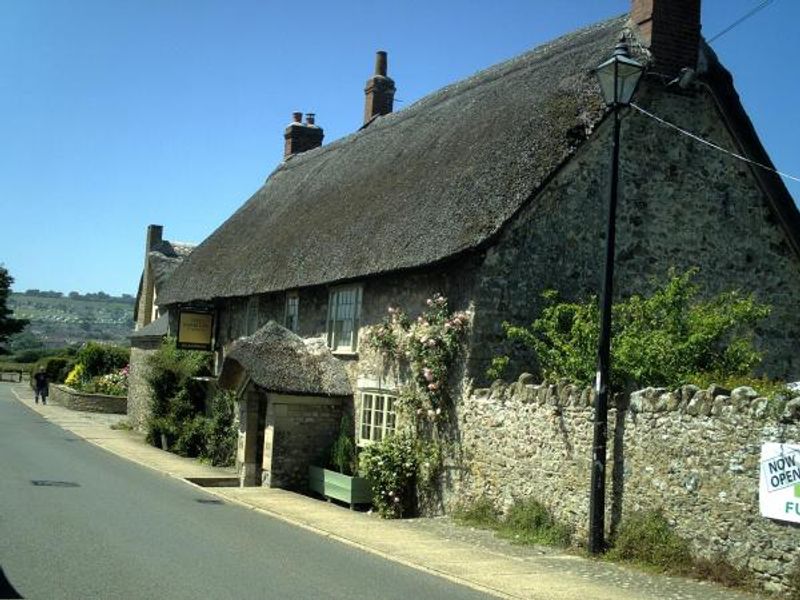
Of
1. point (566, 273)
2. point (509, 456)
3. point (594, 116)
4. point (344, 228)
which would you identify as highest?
point (594, 116)

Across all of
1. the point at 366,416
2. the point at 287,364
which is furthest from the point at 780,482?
the point at 287,364

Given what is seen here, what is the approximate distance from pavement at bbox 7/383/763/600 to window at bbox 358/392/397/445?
1621 mm

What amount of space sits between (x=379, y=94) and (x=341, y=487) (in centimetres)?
1573

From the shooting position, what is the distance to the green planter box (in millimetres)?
15586

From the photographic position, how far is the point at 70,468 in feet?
59.3

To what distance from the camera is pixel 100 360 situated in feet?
157

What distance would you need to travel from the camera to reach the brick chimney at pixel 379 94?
28.0 metres

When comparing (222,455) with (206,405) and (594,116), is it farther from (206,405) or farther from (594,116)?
(594,116)

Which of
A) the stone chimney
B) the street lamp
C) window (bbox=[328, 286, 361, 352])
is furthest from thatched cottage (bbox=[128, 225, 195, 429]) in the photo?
the street lamp

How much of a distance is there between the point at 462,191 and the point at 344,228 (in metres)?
4.41

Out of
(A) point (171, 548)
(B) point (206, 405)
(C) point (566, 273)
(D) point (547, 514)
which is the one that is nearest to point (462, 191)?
(C) point (566, 273)

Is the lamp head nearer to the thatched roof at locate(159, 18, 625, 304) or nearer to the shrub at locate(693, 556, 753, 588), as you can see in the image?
the thatched roof at locate(159, 18, 625, 304)

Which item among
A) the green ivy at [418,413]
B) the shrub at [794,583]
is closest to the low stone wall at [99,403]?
the green ivy at [418,413]

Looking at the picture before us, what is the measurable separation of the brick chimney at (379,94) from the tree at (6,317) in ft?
169
